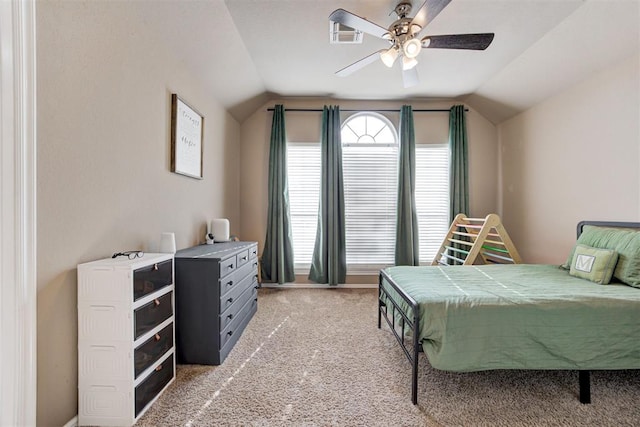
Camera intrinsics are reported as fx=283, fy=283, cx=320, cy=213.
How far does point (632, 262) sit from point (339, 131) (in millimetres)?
3105

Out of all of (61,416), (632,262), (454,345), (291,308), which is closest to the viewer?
(61,416)

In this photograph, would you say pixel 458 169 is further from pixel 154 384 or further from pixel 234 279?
pixel 154 384

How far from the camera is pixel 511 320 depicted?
159 cm

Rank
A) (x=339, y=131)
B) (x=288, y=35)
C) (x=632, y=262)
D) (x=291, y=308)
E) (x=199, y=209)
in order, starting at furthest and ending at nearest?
(x=339, y=131) < (x=291, y=308) < (x=199, y=209) < (x=288, y=35) < (x=632, y=262)

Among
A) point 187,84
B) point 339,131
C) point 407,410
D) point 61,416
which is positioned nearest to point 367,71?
point 339,131

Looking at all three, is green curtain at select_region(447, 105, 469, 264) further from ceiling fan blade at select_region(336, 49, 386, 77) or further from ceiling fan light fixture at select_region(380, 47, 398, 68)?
ceiling fan light fixture at select_region(380, 47, 398, 68)

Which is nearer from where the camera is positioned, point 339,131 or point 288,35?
point 288,35

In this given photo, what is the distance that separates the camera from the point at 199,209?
2895mm

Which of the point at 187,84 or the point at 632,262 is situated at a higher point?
the point at 187,84

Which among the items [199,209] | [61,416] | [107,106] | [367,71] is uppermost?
[367,71]

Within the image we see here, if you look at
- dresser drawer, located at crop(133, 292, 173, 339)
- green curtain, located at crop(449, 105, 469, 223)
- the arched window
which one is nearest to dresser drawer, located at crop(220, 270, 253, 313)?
dresser drawer, located at crop(133, 292, 173, 339)

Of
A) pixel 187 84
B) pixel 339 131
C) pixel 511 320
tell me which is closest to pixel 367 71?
pixel 339 131

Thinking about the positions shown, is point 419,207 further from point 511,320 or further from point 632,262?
point 511,320

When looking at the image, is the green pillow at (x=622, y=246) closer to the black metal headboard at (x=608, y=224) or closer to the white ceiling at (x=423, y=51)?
the black metal headboard at (x=608, y=224)
